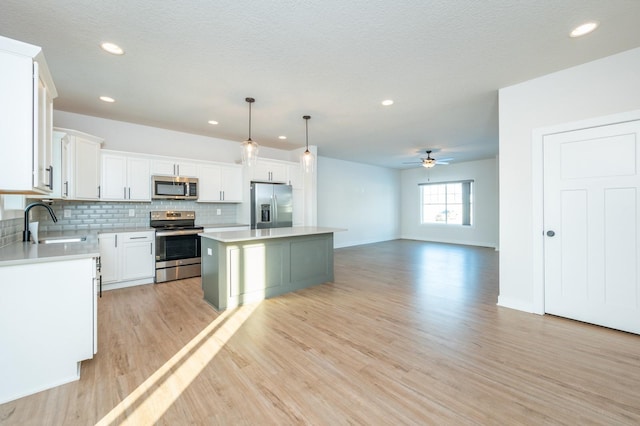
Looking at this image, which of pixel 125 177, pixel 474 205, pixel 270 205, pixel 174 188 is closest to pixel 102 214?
pixel 125 177

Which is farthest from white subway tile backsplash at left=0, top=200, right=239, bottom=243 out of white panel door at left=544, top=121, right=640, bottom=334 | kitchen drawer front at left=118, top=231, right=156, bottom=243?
white panel door at left=544, top=121, right=640, bottom=334

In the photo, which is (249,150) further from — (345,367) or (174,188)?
(345,367)

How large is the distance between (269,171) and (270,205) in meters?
0.75

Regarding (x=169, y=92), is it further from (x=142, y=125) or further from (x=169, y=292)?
(x=169, y=292)

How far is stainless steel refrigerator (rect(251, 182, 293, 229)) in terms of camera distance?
216 inches

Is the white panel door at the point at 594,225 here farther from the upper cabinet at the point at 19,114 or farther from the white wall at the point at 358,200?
the white wall at the point at 358,200

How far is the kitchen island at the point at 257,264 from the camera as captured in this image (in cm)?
332

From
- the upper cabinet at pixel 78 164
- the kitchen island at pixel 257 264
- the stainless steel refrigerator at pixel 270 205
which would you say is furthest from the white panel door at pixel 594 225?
the upper cabinet at pixel 78 164

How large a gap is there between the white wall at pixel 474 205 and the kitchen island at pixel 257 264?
6439 millimetres

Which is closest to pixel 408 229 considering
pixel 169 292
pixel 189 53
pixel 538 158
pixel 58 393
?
pixel 538 158

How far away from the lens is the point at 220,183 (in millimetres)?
5332

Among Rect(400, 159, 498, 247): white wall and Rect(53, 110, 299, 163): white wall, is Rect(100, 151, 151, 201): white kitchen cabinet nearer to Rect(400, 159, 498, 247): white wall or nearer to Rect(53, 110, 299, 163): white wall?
Rect(53, 110, 299, 163): white wall

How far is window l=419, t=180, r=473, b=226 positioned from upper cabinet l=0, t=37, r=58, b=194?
9555 millimetres

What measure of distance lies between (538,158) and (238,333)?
376cm
